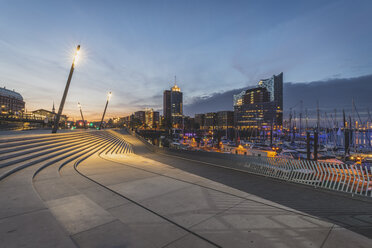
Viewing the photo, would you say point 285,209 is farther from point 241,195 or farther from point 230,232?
point 230,232

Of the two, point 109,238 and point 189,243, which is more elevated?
point 109,238

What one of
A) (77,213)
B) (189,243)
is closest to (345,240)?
(189,243)

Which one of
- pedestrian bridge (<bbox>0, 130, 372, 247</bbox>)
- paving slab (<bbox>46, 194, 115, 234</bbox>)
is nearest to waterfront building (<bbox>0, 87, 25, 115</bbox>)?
pedestrian bridge (<bbox>0, 130, 372, 247</bbox>)

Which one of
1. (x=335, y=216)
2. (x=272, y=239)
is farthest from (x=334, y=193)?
(x=272, y=239)

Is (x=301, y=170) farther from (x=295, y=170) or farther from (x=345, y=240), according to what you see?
(x=345, y=240)

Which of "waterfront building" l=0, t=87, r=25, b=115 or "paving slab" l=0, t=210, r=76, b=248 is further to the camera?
"waterfront building" l=0, t=87, r=25, b=115

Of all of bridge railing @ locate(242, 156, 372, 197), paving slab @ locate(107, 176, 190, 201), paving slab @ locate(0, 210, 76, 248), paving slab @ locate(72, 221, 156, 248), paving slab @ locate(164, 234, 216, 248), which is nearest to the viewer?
paving slab @ locate(0, 210, 76, 248)

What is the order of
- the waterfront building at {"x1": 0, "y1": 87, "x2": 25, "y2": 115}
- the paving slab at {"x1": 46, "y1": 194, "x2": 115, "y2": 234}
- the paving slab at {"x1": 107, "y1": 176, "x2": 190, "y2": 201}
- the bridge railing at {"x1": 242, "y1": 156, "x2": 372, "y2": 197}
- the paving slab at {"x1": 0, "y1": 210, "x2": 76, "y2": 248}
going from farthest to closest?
the waterfront building at {"x1": 0, "y1": 87, "x2": 25, "y2": 115} < the bridge railing at {"x1": 242, "y1": 156, "x2": 372, "y2": 197} < the paving slab at {"x1": 107, "y1": 176, "x2": 190, "y2": 201} < the paving slab at {"x1": 46, "y1": 194, "x2": 115, "y2": 234} < the paving slab at {"x1": 0, "y1": 210, "x2": 76, "y2": 248}

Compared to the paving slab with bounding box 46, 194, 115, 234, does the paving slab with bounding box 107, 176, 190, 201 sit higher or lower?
lower

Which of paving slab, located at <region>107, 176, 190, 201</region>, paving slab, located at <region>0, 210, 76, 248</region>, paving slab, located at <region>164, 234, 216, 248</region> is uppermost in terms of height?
paving slab, located at <region>0, 210, 76, 248</region>

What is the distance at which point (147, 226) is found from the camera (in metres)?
3.86

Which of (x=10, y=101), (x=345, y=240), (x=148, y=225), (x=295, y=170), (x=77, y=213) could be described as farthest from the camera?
(x=10, y=101)

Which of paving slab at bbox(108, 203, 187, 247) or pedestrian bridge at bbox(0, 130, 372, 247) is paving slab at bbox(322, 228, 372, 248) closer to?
pedestrian bridge at bbox(0, 130, 372, 247)

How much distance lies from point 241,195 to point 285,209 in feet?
4.94
